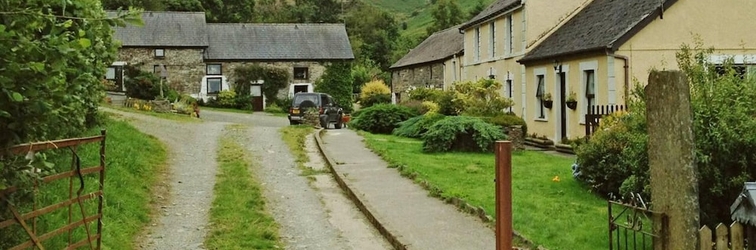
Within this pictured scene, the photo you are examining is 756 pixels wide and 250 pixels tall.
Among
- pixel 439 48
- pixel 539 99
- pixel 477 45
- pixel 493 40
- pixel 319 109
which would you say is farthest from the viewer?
pixel 439 48

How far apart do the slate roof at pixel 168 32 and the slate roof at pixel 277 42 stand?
98 centimetres

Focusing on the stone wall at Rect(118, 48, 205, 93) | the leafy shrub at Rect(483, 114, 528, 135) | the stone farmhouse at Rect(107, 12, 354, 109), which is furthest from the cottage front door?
the leafy shrub at Rect(483, 114, 528, 135)

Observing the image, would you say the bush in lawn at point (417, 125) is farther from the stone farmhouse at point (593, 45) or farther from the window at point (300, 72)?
the window at point (300, 72)

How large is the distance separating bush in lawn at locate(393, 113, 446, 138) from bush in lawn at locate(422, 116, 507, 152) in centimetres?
421


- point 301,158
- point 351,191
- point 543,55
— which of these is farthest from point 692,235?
point 543,55

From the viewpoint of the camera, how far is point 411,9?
175125mm

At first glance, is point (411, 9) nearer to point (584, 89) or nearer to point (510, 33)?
point (510, 33)

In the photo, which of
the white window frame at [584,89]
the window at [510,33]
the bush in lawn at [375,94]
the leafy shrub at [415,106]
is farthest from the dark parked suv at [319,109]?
the bush in lawn at [375,94]

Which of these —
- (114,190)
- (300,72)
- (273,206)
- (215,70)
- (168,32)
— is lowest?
(273,206)

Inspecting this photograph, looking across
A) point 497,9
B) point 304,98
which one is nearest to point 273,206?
point 497,9

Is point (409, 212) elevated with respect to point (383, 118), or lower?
lower

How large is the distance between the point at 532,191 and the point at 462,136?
754 cm

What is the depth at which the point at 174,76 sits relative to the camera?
54.4m

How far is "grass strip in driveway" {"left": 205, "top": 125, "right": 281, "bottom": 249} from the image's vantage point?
996 cm
